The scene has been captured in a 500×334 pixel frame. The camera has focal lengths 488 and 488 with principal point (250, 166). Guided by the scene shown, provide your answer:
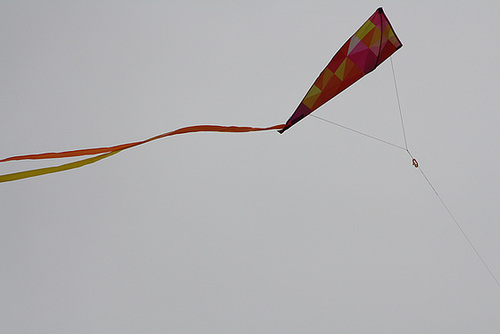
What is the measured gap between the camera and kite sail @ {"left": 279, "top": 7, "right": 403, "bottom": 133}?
3.52 feet

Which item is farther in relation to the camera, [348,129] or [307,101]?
[348,129]

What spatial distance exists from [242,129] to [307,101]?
160 millimetres

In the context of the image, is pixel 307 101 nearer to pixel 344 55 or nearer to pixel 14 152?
pixel 344 55

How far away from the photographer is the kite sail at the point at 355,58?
1.07m

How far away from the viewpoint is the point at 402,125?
2.00 metres

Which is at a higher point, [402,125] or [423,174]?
[402,125]

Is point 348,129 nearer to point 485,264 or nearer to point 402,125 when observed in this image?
point 402,125

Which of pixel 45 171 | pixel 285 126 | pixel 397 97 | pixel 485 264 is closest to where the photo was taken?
pixel 45 171

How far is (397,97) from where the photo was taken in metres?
1.98

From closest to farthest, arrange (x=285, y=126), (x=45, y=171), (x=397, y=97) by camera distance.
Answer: (x=45, y=171), (x=285, y=126), (x=397, y=97)

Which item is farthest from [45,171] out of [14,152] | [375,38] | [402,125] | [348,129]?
[402,125]

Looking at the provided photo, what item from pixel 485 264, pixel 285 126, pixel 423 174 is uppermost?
pixel 285 126

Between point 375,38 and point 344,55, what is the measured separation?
0.25ft

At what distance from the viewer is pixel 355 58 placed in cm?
110
